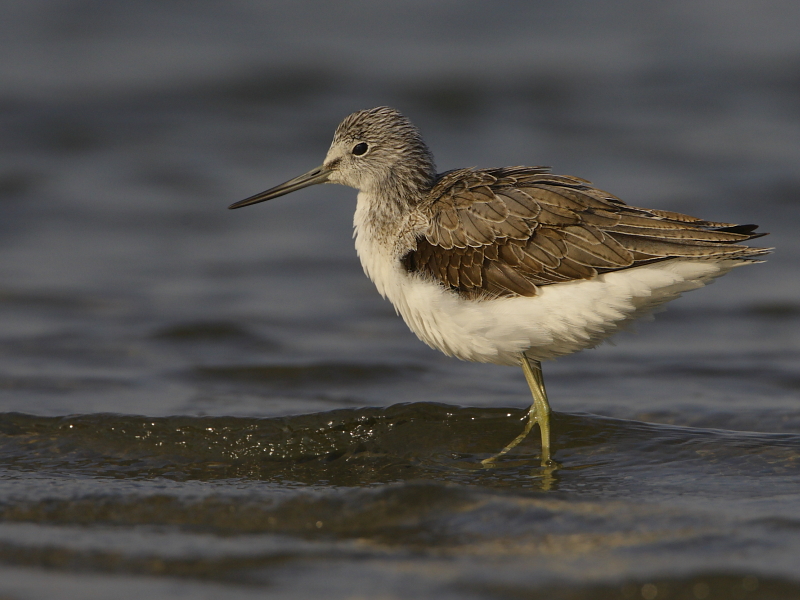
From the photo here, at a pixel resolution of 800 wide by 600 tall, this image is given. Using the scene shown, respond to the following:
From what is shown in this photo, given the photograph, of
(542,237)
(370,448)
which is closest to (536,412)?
(370,448)

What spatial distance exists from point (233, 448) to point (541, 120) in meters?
12.0

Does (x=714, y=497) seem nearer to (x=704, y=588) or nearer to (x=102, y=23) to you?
(x=704, y=588)

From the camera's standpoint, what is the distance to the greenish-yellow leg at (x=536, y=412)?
8234 millimetres

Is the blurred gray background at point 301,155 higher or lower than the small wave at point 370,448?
higher

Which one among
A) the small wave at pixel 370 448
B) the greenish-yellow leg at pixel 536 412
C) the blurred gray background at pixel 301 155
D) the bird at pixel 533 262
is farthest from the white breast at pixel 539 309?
the blurred gray background at pixel 301 155

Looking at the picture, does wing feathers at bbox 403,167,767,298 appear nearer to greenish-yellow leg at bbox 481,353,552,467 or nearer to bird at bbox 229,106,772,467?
bird at bbox 229,106,772,467

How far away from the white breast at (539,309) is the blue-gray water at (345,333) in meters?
1.01

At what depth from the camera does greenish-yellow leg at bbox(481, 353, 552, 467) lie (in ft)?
27.0

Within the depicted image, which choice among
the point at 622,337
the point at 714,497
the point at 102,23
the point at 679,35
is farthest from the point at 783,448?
the point at 102,23

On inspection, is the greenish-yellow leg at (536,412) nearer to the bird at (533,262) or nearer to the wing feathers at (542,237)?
the bird at (533,262)

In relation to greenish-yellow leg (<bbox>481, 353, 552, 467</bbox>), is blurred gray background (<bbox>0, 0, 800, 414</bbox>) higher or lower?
higher

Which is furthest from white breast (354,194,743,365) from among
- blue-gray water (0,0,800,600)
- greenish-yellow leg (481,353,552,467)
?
blue-gray water (0,0,800,600)

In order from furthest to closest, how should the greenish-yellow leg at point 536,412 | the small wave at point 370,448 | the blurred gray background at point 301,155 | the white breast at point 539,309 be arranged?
the blurred gray background at point 301,155
the greenish-yellow leg at point 536,412
the small wave at point 370,448
the white breast at point 539,309

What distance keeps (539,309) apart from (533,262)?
1.22ft
